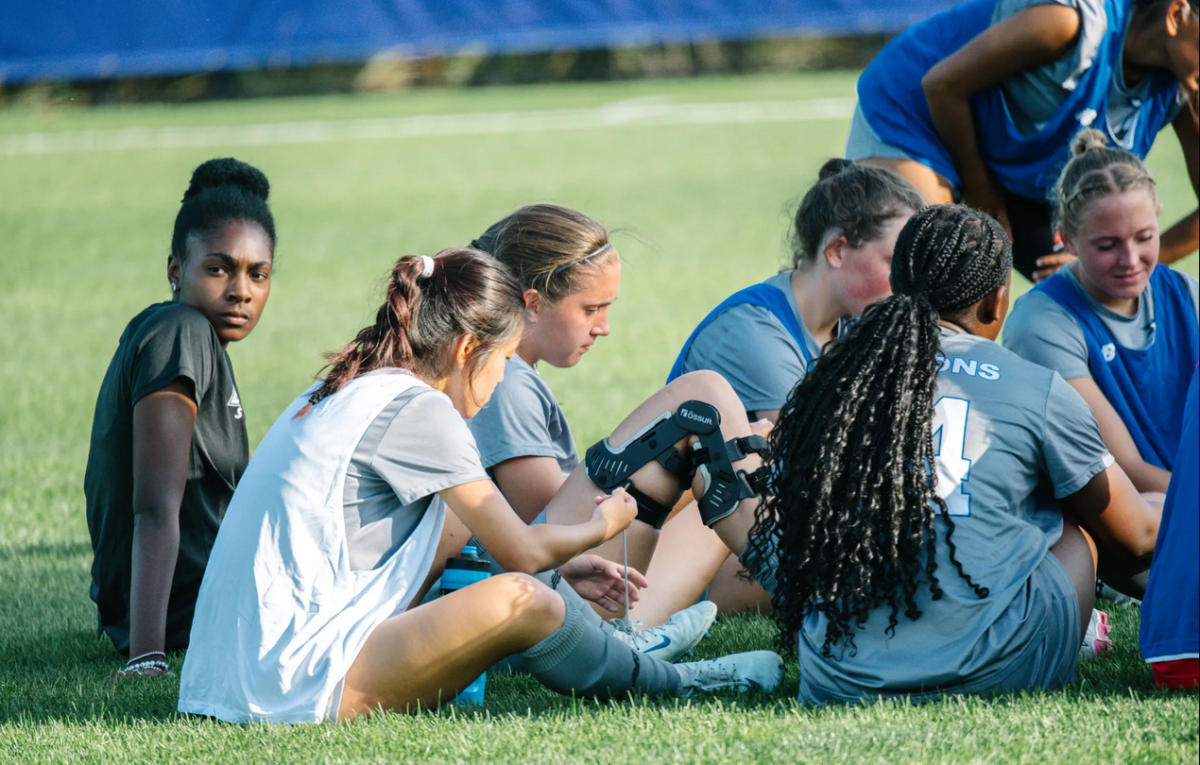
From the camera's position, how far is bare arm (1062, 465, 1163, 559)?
3184mm

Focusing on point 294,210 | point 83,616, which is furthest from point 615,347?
point 294,210

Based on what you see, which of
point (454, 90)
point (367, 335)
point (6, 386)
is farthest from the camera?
point (454, 90)

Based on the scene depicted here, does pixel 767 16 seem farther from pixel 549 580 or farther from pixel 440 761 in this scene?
pixel 440 761

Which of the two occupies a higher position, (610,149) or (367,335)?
(610,149)

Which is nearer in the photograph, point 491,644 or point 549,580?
point 491,644

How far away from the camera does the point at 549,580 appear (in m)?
3.58

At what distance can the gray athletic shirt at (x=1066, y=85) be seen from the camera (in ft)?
16.1

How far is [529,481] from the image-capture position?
399 centimetres

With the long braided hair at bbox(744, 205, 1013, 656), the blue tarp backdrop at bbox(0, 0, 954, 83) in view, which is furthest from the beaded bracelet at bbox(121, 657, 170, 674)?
the blue tarp backdrop at bbox(0, 0, 954, 83)

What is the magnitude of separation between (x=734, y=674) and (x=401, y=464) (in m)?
1.00

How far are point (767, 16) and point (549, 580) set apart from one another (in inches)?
93.7

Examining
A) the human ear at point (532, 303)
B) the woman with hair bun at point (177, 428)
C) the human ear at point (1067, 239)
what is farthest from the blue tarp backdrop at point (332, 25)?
the human ear at point (532, 303)

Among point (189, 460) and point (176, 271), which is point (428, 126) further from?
point (189, 460)

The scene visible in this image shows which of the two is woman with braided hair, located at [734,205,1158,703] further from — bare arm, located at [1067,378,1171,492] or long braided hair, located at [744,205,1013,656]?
bare arm, located at [1067,378,1171,492]
